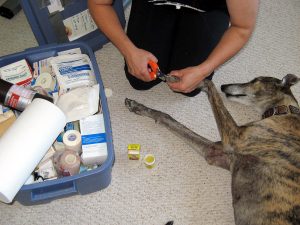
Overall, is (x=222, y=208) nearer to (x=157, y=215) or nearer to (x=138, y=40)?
(x=157, y=215)

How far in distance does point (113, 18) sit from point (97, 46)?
1.59 feet

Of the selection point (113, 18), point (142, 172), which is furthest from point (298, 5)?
point (142, 172)

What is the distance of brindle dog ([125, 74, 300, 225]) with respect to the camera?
4.17ft

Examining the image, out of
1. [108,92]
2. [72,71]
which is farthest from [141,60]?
[108,92]

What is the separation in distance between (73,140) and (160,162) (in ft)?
1.41

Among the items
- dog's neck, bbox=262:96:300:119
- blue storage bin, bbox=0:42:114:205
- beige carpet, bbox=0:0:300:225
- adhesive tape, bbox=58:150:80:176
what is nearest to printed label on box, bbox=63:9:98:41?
beige carpet, bbox=0:0:300:225

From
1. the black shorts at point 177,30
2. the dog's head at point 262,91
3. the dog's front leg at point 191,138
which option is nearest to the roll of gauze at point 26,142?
the dog's front leg at point 191,138

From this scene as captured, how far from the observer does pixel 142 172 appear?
165cm

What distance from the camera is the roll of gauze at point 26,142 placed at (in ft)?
4.13

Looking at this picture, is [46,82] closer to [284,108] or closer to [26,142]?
[26,142]

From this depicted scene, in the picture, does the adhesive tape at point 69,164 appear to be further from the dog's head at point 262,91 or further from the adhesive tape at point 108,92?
the dog's head at point 262,91

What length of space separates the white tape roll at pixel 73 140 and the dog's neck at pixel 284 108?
806 mm

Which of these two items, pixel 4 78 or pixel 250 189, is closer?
pixel 250 189

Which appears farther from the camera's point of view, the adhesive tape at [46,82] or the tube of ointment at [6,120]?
the adhesive tape at [46,82]
